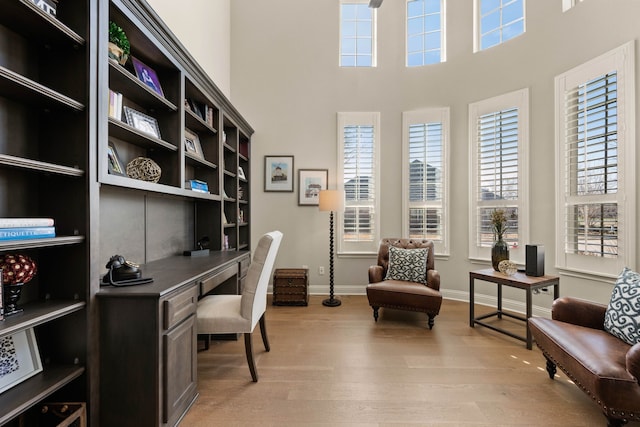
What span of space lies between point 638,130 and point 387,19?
3.34m

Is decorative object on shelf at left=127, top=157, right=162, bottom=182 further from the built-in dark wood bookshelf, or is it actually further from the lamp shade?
the lamp shade

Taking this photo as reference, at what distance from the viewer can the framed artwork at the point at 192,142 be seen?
2.75 m

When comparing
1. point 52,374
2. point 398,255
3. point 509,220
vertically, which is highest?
point 509,220

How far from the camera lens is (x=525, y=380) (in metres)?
2.13

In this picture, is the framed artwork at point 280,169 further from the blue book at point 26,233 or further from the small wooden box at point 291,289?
the blue book at point 26,233

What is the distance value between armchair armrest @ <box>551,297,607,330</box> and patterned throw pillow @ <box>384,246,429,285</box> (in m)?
1.36

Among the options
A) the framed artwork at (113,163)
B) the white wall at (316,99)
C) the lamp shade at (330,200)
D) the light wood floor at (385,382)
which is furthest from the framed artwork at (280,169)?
the framed artwork at (113,163)

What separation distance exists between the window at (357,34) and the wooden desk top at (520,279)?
334 centimetres

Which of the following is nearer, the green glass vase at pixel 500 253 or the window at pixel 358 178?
the green glass vase at pixel 500 253

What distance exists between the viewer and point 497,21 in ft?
12.4

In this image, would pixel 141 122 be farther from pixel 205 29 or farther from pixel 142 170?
pixel 205 29

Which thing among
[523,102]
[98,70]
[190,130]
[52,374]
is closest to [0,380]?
[52,374]

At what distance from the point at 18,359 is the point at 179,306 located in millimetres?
656

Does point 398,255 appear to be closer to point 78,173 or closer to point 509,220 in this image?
point 509,220
